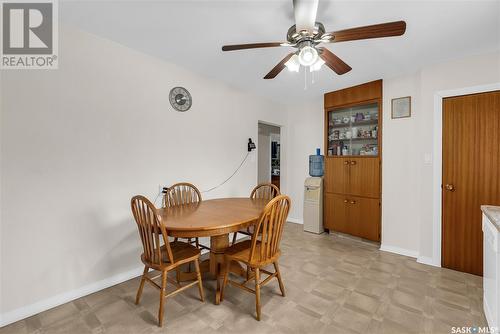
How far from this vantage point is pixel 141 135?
8.00 ft

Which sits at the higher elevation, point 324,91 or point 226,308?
point 324,91

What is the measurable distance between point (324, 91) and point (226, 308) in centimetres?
332

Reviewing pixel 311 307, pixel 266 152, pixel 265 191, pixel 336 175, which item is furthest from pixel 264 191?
pixel 266 152

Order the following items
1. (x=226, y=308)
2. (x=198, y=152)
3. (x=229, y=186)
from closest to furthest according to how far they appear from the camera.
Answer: (x=226, y=308) → (x=198, y=152) → (x=229, y=186)

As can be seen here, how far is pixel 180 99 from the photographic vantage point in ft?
9.14

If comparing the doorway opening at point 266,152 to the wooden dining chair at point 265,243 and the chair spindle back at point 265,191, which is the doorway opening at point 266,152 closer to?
the chair spindle back at point 265,191

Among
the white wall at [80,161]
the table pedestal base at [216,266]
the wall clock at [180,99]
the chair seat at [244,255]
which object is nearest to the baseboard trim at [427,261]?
the chair seat at [244,255]

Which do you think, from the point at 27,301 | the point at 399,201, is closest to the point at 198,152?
the point at 27,301

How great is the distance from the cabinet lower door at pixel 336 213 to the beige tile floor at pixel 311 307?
3.31 ft

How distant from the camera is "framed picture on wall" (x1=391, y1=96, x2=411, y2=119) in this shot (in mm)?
2947

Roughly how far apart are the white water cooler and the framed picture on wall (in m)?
1.43

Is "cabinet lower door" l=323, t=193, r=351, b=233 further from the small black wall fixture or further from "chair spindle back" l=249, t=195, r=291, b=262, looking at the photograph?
"chair spindle back" l=249, t=195, r=291, b=262

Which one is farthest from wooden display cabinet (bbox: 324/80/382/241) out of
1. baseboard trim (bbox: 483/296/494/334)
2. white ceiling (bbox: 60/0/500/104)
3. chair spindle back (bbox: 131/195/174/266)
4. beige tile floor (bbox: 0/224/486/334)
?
chair spindle back (bbox: 131/195/174/266)

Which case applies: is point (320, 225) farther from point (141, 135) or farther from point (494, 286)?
point (141, 135)
